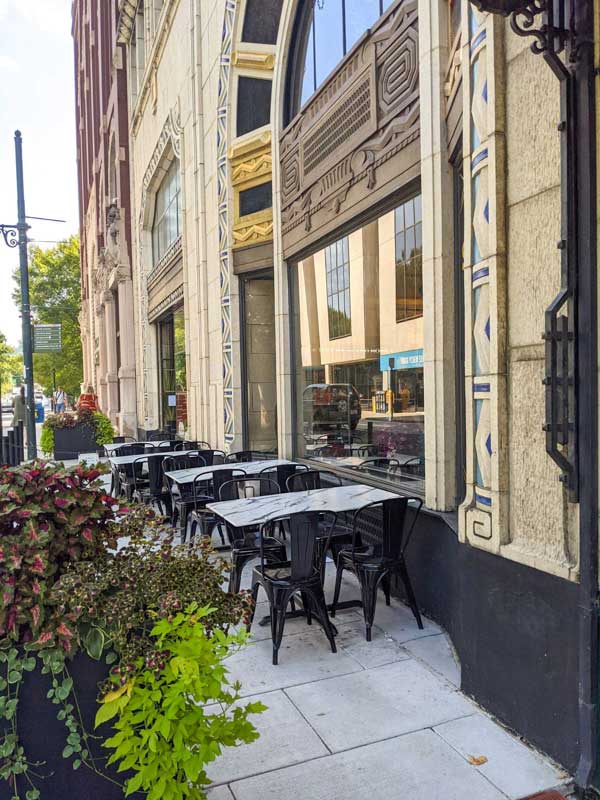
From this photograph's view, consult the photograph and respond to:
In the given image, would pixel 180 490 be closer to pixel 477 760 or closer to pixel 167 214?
pixel 477 760

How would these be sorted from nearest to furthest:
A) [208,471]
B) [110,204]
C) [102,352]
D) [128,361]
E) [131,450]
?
1. [208,471]
2. [131,450]
3. [128,361]
4. [110,204]
5. [102,352]

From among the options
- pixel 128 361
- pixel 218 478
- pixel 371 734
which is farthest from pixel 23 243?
pixel 371 734

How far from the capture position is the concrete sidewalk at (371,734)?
3002 mm

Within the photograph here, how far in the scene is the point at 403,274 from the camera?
6207 mm

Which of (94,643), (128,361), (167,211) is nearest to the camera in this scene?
(94,643)

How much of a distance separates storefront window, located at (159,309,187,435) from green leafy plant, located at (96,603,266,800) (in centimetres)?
1266

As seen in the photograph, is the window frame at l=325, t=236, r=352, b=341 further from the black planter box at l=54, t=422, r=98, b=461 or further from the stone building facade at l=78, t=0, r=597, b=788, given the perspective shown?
the black planter box at l=54, t=422, r=98, b=461

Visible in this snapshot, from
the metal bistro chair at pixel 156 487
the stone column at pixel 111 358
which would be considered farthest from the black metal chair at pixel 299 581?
the stone column at pixel 111 358

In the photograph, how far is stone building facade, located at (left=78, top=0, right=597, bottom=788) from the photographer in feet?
10.8

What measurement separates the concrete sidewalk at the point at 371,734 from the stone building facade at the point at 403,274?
250 mm

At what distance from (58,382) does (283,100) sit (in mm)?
47579

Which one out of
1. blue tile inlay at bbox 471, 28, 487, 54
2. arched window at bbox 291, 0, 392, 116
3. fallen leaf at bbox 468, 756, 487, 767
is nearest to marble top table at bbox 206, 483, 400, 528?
fallen leaf at bbox 468, 756, 487, 767

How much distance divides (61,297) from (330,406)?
4621 centimetres

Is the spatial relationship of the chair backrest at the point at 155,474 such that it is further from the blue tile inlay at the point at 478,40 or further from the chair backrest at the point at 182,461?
the blue tile inlay at the point at 478,40
